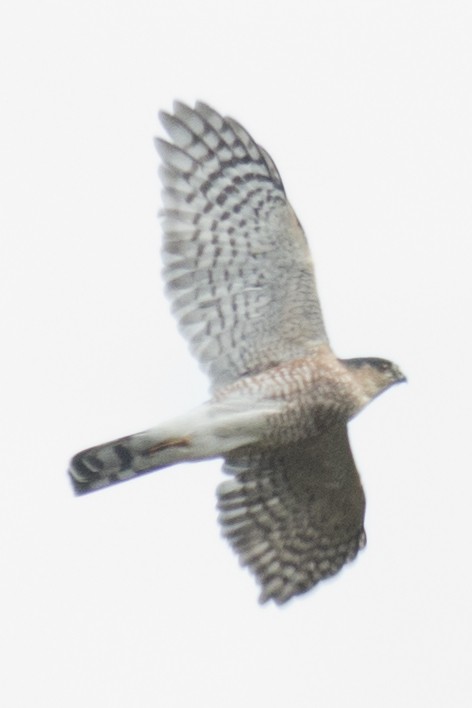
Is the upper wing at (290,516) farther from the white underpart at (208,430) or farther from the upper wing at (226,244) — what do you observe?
the upper wing at (226,244)

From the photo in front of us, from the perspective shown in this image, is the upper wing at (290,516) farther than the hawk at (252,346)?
Yes

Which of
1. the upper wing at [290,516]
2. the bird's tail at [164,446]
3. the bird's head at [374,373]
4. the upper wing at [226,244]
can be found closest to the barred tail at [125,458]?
the bird's tail at [164,446]

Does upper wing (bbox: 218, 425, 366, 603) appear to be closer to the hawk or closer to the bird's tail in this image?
the hawk

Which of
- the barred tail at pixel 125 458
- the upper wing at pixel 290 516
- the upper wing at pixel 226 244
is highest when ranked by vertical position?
the upper wing at pixel 226 244

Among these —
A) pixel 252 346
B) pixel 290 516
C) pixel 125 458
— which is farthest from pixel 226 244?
pixel 290 516

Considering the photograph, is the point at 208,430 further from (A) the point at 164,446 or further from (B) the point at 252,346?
(B) the point at 252,346

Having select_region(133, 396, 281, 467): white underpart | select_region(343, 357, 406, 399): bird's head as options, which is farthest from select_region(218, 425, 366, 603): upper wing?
select_region(133, 396, 281, 467): white underpart

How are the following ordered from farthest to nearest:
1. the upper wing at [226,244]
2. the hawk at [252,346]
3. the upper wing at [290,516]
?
the upper wing at [290,516], the upper wing at [226,244], the hawk at [252,346]
